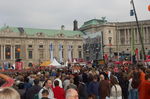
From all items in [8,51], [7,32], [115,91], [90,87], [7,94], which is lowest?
[8,51]

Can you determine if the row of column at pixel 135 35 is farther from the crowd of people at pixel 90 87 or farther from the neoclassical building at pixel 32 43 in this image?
the crowd of people at pixel 90 87

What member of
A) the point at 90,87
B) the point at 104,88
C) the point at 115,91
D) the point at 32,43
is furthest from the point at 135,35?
the point at 115,91

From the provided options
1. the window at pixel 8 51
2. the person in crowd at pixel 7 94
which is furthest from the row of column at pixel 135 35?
the person in crowd at pixel 7 94

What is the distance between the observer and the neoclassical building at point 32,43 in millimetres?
84062

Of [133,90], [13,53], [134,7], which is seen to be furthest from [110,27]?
[133,90]

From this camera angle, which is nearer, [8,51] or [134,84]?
[134,84]

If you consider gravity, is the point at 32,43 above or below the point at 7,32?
below

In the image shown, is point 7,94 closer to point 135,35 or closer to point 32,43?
point 32,43

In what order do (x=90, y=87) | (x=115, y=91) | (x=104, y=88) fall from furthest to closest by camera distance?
1. (x=90, y=87)
2. (x=104, y=88)
3. (x=115, y=91)

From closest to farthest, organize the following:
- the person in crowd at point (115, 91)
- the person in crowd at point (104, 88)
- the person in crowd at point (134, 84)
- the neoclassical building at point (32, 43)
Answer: the person in crowd at point (115, 91)
the person in crowd at point (134, 84)
the person in crowd at point (104, 88)
the neoclassical building at point (32, 43)

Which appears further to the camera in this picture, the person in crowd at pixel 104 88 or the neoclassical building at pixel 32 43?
the neoclassical building at pixel 32 43

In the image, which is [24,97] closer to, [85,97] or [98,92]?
[85,97]

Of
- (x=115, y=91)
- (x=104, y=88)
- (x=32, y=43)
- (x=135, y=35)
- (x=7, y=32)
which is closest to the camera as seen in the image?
(x=115, y=91)

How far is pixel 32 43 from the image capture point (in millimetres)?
88750
